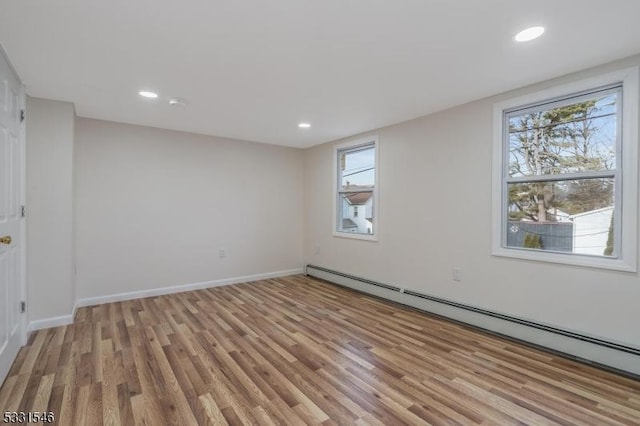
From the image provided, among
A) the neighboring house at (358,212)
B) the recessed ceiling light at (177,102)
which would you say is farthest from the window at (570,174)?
the recessed ceiling light at (177,102)

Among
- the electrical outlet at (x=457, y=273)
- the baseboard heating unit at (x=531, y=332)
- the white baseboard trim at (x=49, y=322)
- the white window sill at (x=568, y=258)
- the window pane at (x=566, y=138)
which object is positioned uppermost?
the window pane at (x=566, y=138)

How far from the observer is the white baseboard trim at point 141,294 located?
312cm

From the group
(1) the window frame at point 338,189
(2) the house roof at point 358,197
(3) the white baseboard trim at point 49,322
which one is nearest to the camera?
(3) the white baseboard trim at point 49,322

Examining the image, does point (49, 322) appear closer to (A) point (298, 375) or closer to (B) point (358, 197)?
(A) point (298, 375)

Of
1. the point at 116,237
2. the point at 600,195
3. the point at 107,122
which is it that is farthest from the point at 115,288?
the point at 600,195

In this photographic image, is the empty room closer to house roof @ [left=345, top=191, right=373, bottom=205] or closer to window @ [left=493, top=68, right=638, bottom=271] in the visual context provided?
window @ [left=493, top=68, right=638, bottom=271]

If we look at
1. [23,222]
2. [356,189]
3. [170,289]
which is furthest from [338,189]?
[23,222]

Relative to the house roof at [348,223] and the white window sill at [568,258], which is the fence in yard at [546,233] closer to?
the white window sill at [568,258]

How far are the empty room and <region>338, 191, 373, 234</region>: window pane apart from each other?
0.13 meters

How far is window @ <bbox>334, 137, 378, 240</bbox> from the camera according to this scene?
4.42m

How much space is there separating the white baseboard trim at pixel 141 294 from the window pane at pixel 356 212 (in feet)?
4.56

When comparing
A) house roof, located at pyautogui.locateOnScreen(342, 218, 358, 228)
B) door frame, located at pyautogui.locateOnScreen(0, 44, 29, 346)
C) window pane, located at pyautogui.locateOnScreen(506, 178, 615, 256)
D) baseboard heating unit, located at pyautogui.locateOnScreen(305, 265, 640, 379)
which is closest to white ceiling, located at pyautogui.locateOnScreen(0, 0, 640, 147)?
door frame, located at pyautogui.locateOnScreen(0, 44, 29, 346)

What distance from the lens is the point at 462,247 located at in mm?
3271

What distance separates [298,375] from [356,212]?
2868mm
